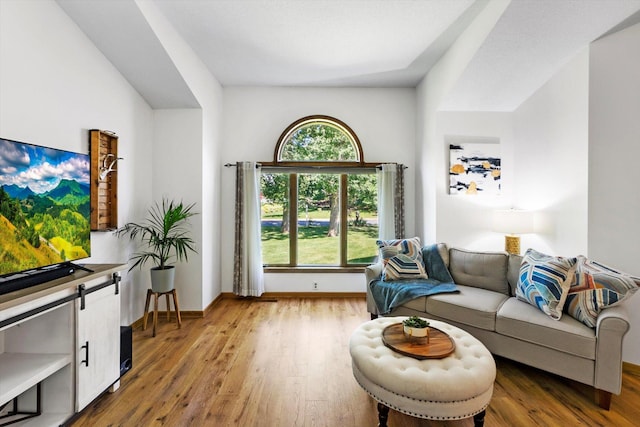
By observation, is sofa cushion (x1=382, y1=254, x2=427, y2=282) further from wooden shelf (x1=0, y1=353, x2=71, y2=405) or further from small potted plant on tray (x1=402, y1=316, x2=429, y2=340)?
wooden shelf (x1=0, y1=353, x2=71, y2=405)

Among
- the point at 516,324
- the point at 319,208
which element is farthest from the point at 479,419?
the point at 319,208

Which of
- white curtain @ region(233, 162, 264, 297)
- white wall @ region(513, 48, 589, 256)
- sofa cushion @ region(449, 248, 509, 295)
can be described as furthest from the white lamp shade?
white curtain @ region(233, 162, 264, 297)

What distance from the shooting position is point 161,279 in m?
3.20

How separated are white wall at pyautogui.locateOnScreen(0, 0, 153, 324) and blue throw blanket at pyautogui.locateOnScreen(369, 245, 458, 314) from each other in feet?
8.41

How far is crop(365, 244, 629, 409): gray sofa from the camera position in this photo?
2.02m

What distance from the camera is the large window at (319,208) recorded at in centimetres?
447

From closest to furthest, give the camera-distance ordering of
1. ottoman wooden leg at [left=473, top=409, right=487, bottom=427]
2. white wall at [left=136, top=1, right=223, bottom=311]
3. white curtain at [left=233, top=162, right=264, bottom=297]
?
ottoman wooden leg at [left=473, top=409, right=487, bottom=427]
white wall at [left=136, top=1, right=223, bottom=311]
white curtain at [left=233, top=162, right=264, bottom=297]

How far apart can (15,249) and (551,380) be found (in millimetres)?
3565

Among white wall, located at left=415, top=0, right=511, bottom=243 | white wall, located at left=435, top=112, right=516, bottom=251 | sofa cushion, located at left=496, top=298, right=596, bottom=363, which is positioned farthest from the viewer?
white wall, located at left=435, top=112, right=516, bottom=251

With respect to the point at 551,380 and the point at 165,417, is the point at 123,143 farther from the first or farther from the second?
the point at 551,380

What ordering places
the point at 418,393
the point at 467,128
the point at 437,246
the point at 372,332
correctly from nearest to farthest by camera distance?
the point at 418,393, the point at 372,332, the point at 437,246, the point at 467,128

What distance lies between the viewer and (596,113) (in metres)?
2.58

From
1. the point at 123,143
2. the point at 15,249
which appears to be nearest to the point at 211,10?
the point at 123,143

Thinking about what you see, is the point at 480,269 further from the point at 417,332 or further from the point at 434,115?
the point at 434,115
